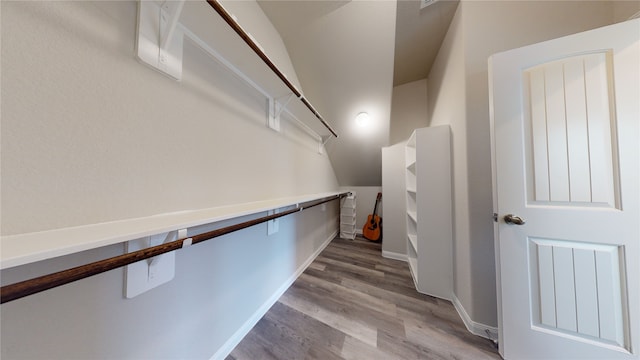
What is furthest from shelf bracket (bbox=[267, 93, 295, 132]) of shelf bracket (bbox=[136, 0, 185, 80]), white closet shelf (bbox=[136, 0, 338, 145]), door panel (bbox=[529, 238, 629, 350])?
door panel (bbox=[529, 238, 629, 350])

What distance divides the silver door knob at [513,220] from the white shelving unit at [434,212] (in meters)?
0.57

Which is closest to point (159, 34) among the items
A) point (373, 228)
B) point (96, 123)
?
point (96, 123)

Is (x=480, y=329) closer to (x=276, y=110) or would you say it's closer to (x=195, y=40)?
(x=276, y=110)

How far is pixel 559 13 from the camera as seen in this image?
121 cm

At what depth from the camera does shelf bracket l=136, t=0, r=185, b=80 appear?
667 millimetres

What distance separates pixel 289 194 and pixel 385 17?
1798 mm

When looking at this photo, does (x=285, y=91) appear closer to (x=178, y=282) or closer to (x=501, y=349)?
(x=178, y=282)

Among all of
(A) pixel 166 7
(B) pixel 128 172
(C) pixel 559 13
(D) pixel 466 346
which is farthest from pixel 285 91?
(D) pixel 466 346

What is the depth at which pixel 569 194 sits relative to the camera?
96 centimetres

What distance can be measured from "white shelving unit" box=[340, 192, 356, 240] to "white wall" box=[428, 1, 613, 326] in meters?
1.83

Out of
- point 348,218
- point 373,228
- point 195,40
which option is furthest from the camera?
point 348,218

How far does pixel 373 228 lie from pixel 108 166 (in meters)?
3.08

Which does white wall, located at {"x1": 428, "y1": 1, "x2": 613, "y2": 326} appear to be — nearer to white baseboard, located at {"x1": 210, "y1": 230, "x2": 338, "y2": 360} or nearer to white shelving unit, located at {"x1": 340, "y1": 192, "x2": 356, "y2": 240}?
white baseboard, located at {"x1": 210, "y1": 230, "x2": 338, "y2": 360}

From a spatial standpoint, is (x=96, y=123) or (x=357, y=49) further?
(x=357, y=49)
